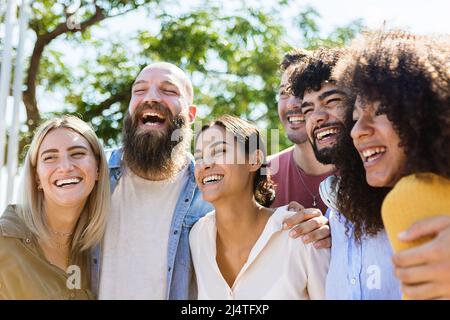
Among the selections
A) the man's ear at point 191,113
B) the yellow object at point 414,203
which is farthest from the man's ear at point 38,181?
the yellow object at point 414,203

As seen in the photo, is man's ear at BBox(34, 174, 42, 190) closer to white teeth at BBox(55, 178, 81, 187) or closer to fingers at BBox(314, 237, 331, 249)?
white teeth at BBox(55, 178, 81, 187)

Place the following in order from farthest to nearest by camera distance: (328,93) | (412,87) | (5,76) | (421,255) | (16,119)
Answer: (16,119)
(5,76)
(328,93)
(412,87)
(421,255)

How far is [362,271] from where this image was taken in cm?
283

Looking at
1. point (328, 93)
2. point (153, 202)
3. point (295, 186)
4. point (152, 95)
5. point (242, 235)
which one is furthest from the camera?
point (152, 95)

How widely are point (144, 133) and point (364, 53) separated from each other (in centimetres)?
207

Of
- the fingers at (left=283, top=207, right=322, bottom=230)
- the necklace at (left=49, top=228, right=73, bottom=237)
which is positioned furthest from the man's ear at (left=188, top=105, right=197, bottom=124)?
the fingers at (left=283, top=207, right=322, bottom=230)

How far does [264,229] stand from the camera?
3279mm

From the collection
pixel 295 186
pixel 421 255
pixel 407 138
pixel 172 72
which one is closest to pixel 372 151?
pixel 407 138

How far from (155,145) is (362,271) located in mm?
1969

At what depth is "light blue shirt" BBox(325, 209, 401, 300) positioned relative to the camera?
9.09ft

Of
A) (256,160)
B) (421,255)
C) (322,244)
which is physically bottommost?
(421,255)

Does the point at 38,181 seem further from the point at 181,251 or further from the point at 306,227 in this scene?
the point at 306,227
